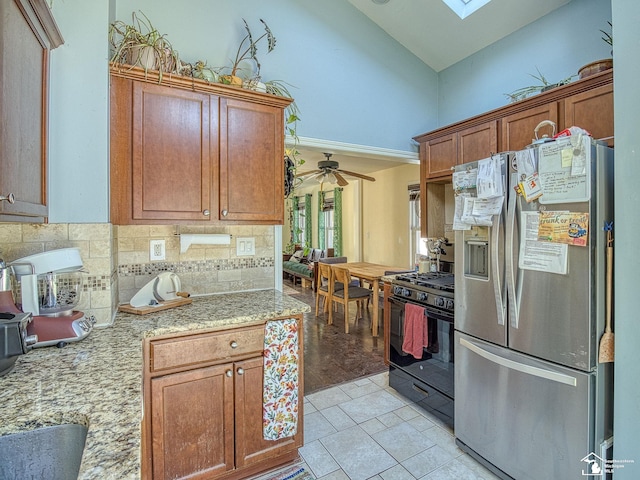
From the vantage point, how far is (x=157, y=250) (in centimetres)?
202

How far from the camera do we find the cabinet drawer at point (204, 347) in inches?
58.1

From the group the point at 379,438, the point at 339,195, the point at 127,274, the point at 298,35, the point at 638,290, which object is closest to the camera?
the point at 638,290

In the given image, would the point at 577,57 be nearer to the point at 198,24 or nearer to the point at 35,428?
the point at 198,24

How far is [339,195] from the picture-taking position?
24.3 ft

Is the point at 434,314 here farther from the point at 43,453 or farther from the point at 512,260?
the point at 43,453

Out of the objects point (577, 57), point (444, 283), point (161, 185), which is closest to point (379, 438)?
point (444, 283)

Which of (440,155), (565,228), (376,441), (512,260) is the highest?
(440,155)

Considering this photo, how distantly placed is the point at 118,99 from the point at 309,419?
90.2 inches

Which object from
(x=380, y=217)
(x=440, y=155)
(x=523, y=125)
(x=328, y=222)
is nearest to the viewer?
(x=523, y=125)

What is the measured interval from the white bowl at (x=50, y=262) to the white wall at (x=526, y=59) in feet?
10.4

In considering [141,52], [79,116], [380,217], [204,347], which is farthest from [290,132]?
[380,217]

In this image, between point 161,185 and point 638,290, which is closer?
point 638,290

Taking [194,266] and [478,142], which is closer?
[194,266]

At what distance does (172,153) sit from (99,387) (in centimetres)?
120
